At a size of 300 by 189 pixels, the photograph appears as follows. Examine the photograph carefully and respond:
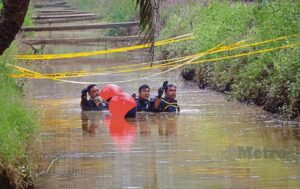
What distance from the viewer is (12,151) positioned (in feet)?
36.1

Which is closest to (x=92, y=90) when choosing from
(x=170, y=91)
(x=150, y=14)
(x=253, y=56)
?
(x=170, y=91)

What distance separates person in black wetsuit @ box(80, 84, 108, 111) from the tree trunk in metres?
12.2

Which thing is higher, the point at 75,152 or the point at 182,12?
the point at 182,12

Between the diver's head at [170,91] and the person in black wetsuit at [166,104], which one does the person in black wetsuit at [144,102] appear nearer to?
the person in black wetsuit at [166,104]

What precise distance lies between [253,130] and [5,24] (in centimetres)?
921

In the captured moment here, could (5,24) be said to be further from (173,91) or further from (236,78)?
(236,78)

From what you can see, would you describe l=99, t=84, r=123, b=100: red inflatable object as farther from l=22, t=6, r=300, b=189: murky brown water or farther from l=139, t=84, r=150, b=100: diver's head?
l=139, t=84, r=150, b=100: diver's head

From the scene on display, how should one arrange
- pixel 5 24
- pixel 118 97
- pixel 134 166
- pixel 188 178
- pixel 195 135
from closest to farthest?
pixel 5 24, pixel 188 178, pixel 134 166, pixel 195 135, pixel 118 97

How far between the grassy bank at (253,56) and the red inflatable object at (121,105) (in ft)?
10.1

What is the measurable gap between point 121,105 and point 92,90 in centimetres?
146

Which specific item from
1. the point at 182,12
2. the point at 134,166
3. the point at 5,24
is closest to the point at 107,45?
the point at 182,12

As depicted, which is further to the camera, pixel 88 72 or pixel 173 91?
pixel 88 72

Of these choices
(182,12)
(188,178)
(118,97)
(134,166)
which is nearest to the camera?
(188,178)

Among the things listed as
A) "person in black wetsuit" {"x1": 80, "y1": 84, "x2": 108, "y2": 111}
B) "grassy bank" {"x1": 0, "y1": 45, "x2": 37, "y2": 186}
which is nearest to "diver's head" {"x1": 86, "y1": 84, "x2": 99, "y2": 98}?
"person in black wetsuit" {"x1": 80, "y1": 84, "x2": 108, "y2": 111}
